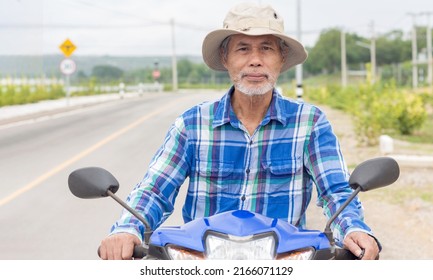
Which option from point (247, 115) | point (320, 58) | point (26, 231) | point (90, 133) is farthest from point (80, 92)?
point (247, 115)

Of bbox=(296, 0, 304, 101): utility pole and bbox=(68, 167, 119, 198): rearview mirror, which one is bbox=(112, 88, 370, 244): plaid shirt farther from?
bbox=(296, 0, 304, 101): utility pole

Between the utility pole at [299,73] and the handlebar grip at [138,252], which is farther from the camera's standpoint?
the utility pole at [299,73]

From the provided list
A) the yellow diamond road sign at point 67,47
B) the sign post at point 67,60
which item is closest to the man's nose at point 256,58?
the sign post at point 67,60

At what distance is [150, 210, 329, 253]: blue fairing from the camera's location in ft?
7.97

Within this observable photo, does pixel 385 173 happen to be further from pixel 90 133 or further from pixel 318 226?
pixel 90 133

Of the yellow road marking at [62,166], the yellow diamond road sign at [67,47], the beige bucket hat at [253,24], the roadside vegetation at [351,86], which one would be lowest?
the yellow road marking at [62,166]

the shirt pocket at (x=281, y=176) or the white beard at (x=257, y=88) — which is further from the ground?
the white beard at (x=257, y=88)

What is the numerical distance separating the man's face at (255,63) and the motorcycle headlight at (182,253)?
1.00 metres

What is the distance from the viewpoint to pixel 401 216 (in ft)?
29.8

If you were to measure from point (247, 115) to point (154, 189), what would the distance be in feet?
1.72

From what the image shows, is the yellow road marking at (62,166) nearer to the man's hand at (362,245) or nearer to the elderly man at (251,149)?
the elderly man at (251,149)

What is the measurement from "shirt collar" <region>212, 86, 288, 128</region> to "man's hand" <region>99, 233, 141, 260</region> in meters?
0.73

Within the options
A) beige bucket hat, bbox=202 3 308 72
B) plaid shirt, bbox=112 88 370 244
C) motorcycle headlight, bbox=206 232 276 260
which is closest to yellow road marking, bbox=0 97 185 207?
plaid shirt, bbox=112 88 370 244

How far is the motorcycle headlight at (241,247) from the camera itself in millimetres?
2367
